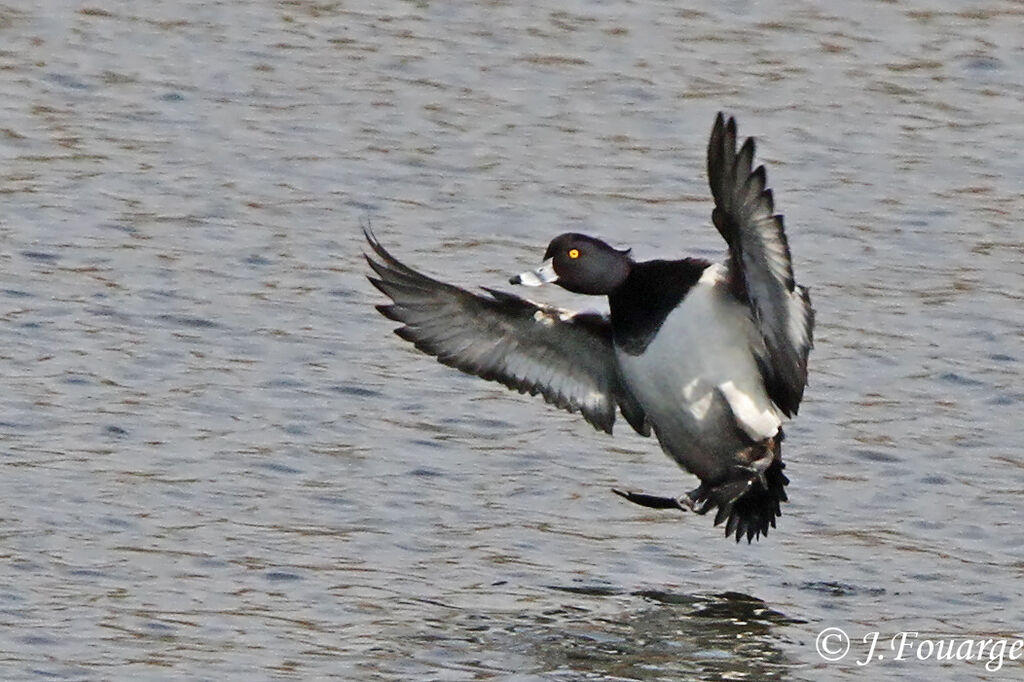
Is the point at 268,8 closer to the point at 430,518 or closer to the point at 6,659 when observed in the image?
the point at 430,518

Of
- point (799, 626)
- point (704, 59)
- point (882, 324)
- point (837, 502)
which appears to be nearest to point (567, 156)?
point (704, 59)

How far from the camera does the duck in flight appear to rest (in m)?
6.73

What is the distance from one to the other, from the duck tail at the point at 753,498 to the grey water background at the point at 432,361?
0.13m

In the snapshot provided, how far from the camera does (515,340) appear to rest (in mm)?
7348

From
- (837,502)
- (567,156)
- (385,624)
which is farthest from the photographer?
(567,156)

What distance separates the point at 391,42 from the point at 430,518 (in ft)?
19.4

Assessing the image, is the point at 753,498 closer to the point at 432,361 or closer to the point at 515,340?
the point at 515,340

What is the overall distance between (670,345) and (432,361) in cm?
222

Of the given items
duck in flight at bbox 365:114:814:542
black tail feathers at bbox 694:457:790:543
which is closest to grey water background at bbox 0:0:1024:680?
black tail feathers at bbox 694:457:790:543

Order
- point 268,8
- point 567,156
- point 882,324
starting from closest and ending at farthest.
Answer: point 882,324, point 567,156, point 268,8

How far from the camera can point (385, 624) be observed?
638 centimetres

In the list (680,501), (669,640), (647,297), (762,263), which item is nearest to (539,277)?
(647,297)

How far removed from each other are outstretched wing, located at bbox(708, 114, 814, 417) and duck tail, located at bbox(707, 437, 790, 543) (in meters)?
0.21

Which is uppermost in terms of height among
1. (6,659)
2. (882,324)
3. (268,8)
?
(268,8)
